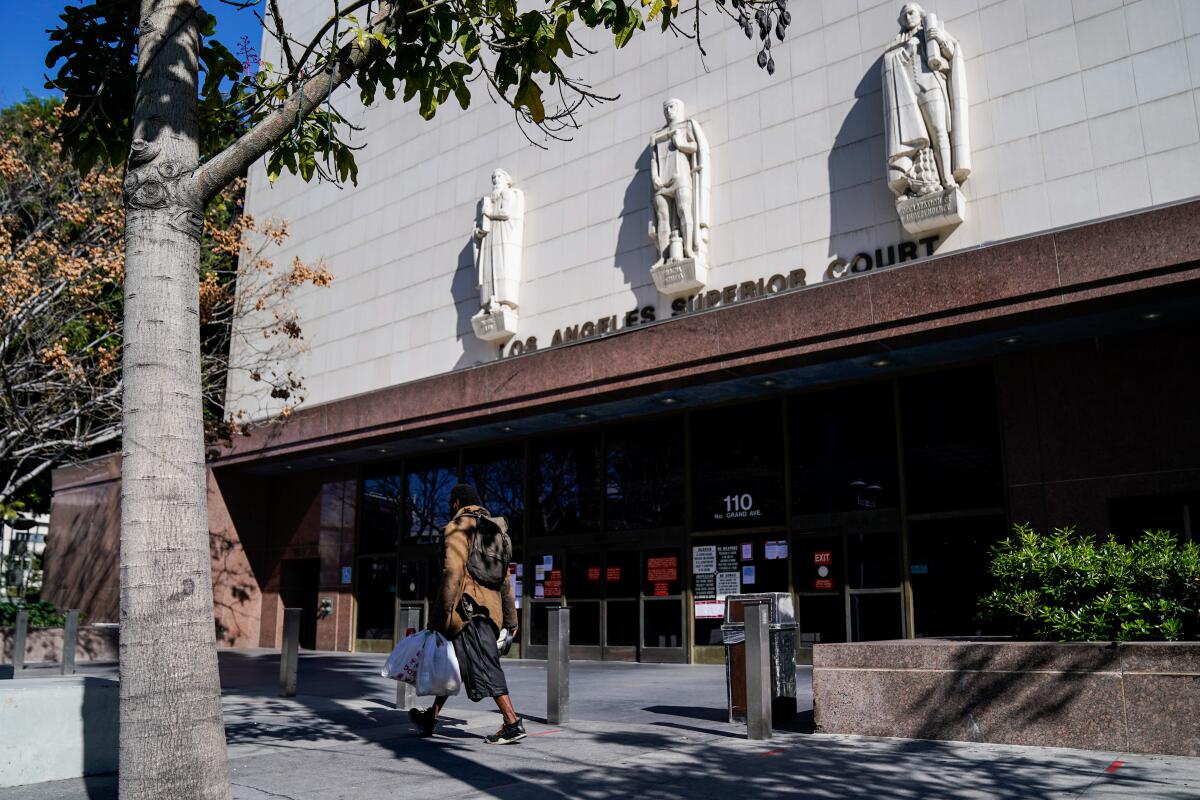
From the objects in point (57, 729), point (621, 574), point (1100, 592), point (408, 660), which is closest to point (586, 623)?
point (621, 574)

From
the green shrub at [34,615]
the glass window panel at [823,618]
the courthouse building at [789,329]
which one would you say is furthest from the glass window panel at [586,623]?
the green shrub at [34,615]

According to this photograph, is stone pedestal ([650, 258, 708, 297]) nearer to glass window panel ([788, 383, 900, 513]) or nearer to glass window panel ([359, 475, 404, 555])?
glass window panel ([788, 383, 900, 513])

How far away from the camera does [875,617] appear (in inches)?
537

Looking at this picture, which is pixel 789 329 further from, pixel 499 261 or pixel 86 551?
pixel 86 551

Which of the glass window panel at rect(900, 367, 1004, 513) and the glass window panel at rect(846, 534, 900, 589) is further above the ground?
the glass window panel at rect(900, 367, 1004, 513)

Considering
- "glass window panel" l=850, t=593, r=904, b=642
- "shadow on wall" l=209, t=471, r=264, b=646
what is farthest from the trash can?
"shadow on wall" l=209, t=471, r=264, b=646

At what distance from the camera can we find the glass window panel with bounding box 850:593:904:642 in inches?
530

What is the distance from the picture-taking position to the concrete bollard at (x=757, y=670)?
23.0ft

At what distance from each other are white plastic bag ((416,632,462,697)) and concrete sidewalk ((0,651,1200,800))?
398 mm

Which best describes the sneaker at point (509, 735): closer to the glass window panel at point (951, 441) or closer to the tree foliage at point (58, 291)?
the glass window panel at point (951, 441)

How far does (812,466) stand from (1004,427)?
292cm

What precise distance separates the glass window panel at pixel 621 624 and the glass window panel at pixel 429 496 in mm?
4470

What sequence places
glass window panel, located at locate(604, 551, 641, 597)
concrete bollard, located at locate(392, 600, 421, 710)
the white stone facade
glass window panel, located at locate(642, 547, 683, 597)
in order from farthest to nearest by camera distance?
1. glass window panel, located at locate(604, 551, 641, 597)
2. glass window panel, located at locate(642, 547, 683, 597)
3. the white stone facade
4. concrete bollard, located at locate(392, 600, 421, 710)

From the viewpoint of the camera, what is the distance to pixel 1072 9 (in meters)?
12.3
